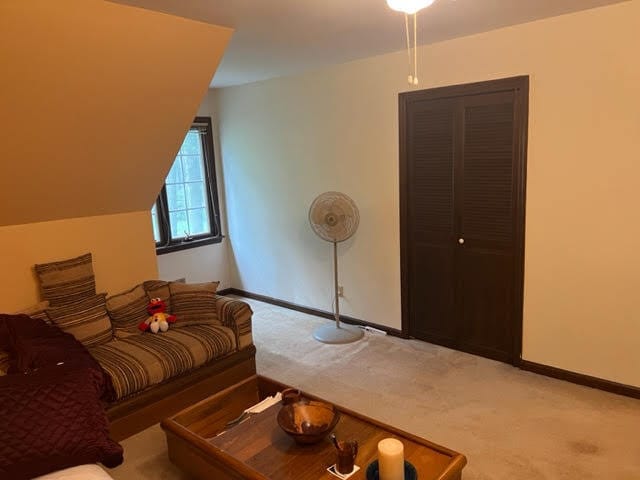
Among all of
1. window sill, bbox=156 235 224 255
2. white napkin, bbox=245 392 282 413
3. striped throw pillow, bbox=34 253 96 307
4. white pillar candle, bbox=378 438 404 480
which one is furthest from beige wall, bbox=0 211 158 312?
white pillar candle, bbox=378 438 404 480

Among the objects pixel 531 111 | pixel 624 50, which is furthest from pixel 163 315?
pixel 624 50

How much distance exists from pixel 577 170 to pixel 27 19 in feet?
10.1

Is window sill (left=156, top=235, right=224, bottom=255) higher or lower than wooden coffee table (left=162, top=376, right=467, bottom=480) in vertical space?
higher

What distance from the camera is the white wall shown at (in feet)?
16.6

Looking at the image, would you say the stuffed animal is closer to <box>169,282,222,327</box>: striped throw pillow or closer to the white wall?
<box>169,282,222,327</box>: striped throw pillow

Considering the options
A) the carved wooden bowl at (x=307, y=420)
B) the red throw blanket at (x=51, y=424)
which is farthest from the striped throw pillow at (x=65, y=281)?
the carved wooden bowl at (x=307, y=420)

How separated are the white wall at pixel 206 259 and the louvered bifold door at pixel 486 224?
288 cm

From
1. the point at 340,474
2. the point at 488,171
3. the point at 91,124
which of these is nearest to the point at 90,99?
the point at 91,124

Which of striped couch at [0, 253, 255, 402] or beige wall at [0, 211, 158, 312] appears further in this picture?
beige wall at [0, 211, 158, 312]

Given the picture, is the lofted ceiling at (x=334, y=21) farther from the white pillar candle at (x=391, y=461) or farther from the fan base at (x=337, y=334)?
the fan base at (x=337, y=334)

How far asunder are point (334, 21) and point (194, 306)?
2.10 meters

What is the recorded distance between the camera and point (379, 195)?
4.04 metres

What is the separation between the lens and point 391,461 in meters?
1.69

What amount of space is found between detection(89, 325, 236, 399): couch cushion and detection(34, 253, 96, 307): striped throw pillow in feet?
1.30
